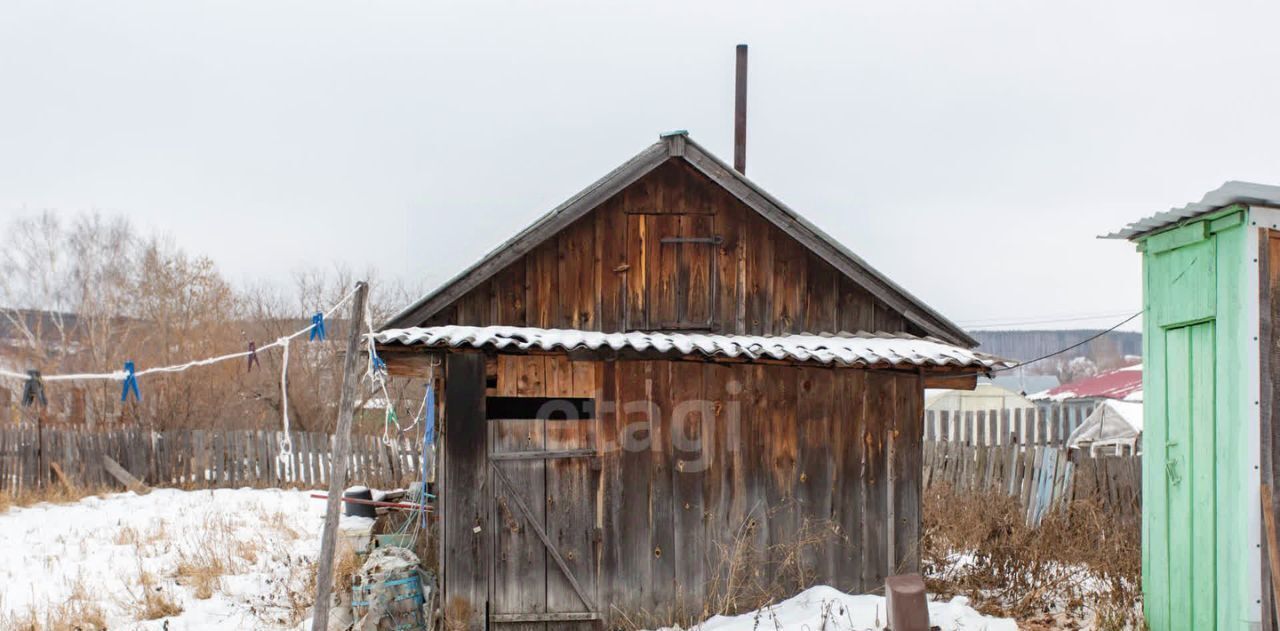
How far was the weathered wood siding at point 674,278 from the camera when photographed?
362 inches

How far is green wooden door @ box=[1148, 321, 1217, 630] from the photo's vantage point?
6.45 meters

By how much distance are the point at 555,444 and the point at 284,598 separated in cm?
375

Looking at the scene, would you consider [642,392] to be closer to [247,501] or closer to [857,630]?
[857,630]

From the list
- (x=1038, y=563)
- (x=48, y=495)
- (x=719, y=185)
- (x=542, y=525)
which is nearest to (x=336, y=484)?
(x=542, y=525)

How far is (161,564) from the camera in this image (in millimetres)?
11578

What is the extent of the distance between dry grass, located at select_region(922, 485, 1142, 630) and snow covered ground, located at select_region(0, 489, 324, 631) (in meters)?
7.02

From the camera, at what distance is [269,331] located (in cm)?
3161

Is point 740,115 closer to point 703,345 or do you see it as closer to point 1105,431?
point 703,345

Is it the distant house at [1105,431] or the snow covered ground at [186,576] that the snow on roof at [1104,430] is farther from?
the snow covered ground at [186,576]

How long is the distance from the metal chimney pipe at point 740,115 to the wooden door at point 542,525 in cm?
501

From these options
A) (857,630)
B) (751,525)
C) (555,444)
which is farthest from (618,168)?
(857,630)

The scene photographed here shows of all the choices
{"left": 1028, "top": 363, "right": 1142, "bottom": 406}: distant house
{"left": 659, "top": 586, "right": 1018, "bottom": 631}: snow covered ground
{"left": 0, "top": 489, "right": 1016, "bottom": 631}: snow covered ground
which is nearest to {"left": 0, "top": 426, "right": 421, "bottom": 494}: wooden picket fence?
{"left": 0, "top": 489, "right": 1016, "bottom": 631}: snow covered ground

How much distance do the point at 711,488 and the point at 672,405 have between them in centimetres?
91

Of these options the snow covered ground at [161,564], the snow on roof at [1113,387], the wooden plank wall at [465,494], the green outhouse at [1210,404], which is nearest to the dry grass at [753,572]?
the wooden plank wall at [465,494]
